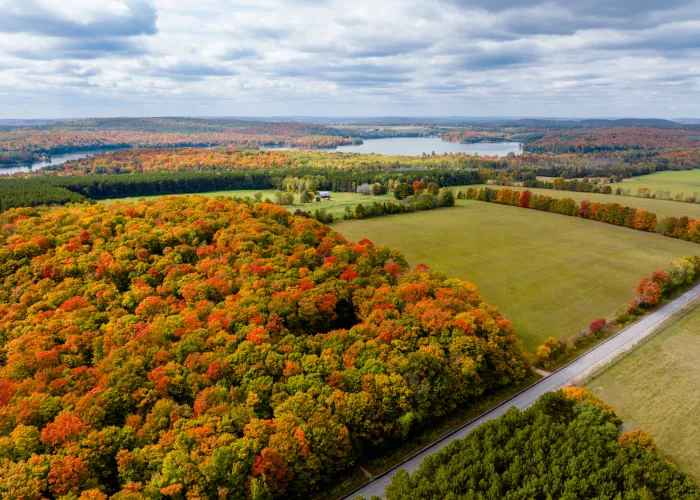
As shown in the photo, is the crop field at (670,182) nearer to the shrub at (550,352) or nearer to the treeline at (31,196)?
the shrub at (550,352)

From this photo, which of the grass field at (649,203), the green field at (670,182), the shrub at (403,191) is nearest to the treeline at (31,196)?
the shrub at (403,191)

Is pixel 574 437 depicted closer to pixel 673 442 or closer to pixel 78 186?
pixel 673 442

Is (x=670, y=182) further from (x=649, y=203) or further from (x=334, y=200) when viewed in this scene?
(x=334, y=200)

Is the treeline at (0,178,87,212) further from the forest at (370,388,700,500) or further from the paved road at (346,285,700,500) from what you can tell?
the forest at (370,388,700,500)

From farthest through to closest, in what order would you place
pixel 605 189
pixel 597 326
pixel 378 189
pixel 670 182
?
pixel 670 182 < pixel 378 189 < pixel 605 189 < pixel 597 326

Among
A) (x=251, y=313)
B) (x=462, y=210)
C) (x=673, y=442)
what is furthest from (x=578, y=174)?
(x=251, y=313)

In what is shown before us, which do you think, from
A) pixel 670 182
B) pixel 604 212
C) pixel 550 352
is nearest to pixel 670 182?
pixel 670 182
